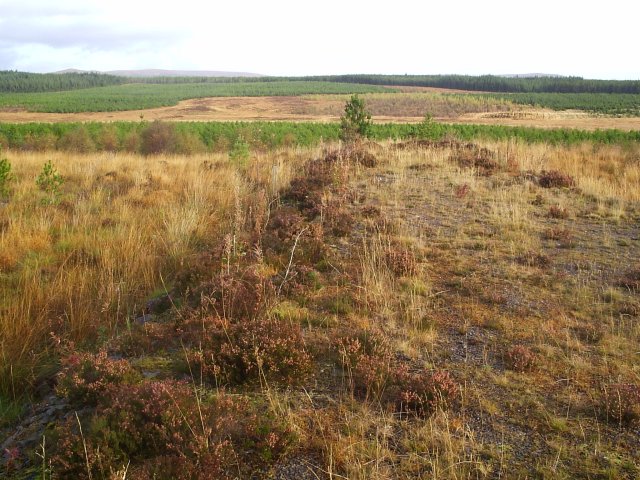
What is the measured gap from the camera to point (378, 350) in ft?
12.3

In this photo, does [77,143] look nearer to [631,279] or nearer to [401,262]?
[401,262]

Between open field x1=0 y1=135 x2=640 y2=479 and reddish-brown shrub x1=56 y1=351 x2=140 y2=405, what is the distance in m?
Answer: 0.02

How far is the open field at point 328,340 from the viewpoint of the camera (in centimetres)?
273

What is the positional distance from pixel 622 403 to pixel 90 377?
335cm

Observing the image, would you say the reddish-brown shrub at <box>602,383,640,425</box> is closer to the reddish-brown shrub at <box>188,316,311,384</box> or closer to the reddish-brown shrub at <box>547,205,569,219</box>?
the reddish-brown shrub at <box>188,316,311,384</box>

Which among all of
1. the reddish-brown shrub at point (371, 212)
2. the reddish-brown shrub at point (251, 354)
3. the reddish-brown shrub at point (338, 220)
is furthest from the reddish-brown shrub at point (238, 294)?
the reddish-brown shrub at point (371, 212)

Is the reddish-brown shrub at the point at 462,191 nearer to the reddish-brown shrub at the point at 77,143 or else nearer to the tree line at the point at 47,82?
the reddish-brown shrub at the point at 77,143

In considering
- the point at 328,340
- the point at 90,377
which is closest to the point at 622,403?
the point at 328,340

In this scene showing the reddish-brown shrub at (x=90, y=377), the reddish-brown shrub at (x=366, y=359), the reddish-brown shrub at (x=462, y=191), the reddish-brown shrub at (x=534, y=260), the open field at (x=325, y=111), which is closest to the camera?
the reddish-brown shrub at (x=90, y=377)

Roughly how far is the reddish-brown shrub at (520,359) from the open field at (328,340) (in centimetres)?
1

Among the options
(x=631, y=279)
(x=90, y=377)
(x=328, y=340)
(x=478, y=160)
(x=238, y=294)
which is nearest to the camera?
(x=90, y=377)

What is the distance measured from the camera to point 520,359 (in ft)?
12.1

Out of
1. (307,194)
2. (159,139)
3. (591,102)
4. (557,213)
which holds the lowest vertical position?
A: (557,213)

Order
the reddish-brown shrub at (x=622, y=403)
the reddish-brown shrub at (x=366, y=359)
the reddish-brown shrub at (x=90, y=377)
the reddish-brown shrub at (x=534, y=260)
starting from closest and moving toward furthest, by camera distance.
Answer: the reddish-brown shrub at (x=622, y=403), the reddish-brown shrub at (x=90, y=377), the reddish-brown shrub at (x=366, y=359), the reddish-brown shrub at (x=534, y=260)
